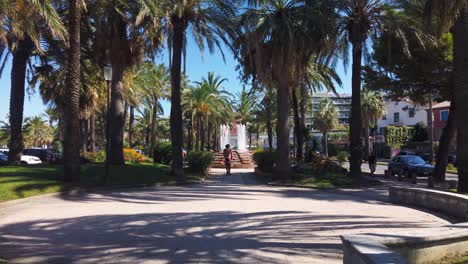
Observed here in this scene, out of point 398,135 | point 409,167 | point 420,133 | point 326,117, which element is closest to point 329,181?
point 409,167

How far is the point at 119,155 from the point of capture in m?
25.2

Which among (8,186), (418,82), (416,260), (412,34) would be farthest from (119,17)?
(416,260)

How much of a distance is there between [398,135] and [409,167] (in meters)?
53.4

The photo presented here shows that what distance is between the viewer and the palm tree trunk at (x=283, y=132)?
22.1 m

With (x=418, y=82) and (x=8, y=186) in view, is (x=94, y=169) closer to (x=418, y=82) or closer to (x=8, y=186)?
(x=8, y=186)

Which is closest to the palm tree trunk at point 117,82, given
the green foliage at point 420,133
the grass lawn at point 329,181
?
the grass lawn at point 329,181

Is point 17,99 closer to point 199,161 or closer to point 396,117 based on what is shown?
point 199,161

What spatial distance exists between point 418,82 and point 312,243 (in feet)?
66.6

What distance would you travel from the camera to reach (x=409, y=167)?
30109mm

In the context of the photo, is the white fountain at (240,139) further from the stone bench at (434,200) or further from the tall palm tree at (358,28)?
the stone bench at (434,200)

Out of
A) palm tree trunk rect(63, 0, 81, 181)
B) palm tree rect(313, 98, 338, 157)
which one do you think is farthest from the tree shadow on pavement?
palm tree rect(313, 98, 338, 157)

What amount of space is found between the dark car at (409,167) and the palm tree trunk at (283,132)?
352 inches

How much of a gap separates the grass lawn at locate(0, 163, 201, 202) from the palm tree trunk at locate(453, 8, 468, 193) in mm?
10862

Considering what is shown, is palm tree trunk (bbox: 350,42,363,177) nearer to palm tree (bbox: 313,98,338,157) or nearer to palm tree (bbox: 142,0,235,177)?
palm tree (bbox: 142,0,235,177)
